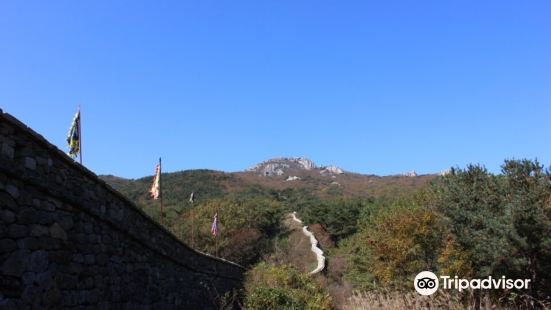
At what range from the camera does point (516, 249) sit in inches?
512

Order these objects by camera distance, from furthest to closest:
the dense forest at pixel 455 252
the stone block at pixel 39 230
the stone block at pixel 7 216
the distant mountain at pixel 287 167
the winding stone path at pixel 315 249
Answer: the distant mountain at pixel 287 167 → the winding stone path at pixel 315 249 → the dense forest at pixel 455 252 → the stone block at pixel 39 230 → the stone block at pixel 7 216

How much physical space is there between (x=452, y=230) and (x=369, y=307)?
6.35 metres

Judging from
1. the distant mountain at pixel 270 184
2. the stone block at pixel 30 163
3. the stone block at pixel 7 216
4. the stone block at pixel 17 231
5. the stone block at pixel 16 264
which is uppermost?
the distant mountain at pixel 270 184

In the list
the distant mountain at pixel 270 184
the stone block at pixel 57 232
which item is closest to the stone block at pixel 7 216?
the stone block at pixel 57 232

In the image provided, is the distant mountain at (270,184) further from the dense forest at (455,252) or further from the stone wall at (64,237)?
the stone wall at (64,237)

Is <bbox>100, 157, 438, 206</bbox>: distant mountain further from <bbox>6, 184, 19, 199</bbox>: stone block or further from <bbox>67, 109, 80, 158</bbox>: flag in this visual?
<bbox>6, 184, 19, 199</bbox>: stone block

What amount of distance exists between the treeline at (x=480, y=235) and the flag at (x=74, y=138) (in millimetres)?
8056

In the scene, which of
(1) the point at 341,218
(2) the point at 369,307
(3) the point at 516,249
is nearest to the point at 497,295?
(3) the point at 516,249

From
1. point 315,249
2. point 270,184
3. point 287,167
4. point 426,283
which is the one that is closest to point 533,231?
point 426,283

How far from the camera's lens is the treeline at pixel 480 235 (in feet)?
42.5

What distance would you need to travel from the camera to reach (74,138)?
959 centimetres

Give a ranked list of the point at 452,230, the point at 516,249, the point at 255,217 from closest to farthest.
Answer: the point at 516,249, the point at 452,230, the point at 255,217

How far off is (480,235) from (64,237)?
11470 mm

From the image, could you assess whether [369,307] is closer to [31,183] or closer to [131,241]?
[131,241]
